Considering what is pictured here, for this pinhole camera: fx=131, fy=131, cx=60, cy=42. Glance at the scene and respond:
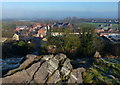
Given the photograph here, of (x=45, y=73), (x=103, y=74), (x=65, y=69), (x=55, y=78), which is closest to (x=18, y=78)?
(x=45, y=73)

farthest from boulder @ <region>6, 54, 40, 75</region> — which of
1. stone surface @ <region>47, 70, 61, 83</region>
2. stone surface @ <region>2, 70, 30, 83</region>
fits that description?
stone surface @ <region>47, 70, 61, 83</region>

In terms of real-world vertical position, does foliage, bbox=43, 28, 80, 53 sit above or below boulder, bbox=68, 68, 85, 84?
above

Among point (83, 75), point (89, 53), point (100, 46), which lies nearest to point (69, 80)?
point (83, 75)

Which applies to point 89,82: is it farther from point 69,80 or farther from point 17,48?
point 17,48

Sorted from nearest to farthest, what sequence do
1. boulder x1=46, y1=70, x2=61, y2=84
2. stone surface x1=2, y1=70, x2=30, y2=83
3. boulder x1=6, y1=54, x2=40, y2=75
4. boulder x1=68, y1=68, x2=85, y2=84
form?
stone surface x1=2, y1=70, x2=30, y2=83, boulder x1=46, y1=70, x2=61, y2=84, boulder x1=68, y1=68, x2=85, y2=84, boulder x1=6, y1=54, x2=40, y2=75

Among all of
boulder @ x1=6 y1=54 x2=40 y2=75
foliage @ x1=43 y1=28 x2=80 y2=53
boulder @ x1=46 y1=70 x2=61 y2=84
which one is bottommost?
boulder @ x1=46 y1=70 x2=61 y2=84

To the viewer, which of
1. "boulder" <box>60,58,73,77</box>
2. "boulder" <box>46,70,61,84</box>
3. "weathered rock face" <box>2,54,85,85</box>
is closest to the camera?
"weathered rock face" <box>2,54,85,85</box>

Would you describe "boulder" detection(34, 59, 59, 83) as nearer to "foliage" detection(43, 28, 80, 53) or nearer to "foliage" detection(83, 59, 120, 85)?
"foliage" detection(83, 59, 120, 85)

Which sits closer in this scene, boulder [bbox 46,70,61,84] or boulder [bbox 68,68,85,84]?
boulder [bbox 46,70,61,84]

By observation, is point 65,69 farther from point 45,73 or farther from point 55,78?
point 45,73

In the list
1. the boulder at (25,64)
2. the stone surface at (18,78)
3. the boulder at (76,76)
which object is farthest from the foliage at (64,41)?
the stone surface at (18,78)
